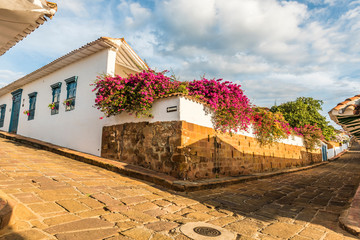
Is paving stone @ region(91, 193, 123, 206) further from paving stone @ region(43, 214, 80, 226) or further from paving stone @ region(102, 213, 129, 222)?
paving stone @ region(43, 214, 80, 226)

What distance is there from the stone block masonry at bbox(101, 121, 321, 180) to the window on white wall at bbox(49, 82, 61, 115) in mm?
4442

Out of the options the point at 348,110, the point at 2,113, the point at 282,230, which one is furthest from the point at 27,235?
the point at 2,113

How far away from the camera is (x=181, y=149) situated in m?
6.05

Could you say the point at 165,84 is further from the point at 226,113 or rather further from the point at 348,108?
the point at 348,108

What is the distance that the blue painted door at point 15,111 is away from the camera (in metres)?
14.6

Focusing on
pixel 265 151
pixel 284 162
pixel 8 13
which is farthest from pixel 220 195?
pixel 284 162

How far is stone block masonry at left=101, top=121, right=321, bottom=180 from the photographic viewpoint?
6.18m

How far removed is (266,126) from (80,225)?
374 inches

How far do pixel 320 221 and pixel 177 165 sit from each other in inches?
136

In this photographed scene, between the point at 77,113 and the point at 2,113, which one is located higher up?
the point at 2,113

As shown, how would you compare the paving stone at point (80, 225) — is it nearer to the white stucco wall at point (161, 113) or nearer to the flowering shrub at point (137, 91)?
the white stucco wall at point (161, 113)

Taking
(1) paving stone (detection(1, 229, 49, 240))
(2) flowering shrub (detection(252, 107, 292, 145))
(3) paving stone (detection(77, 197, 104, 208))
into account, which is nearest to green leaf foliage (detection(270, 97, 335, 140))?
(2) flowering shrub (detection(252, 107, 292, 145))

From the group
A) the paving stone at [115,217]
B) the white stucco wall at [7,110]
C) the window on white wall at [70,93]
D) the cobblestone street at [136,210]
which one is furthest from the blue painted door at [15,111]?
the paving stone at [115,217]

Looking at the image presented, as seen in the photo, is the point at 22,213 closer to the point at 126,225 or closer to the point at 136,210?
the point at 126,225
